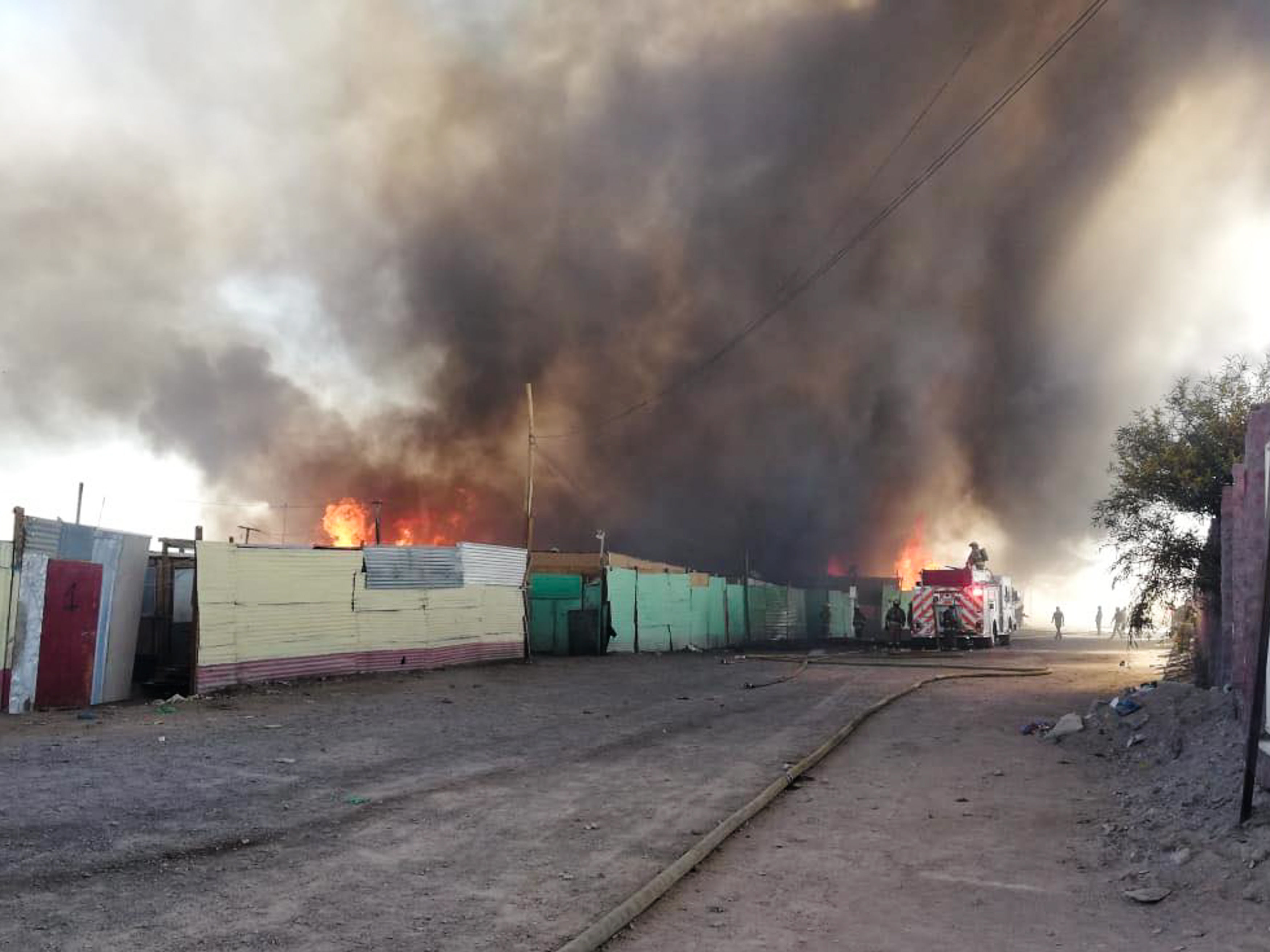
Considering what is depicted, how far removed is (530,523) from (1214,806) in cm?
2102

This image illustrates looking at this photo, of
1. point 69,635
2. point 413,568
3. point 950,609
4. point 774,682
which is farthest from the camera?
point 950,609

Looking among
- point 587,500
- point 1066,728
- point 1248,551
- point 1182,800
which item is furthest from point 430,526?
point 1182,800

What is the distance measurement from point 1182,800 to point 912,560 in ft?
140

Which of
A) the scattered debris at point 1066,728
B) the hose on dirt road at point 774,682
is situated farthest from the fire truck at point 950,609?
the scattered debris at point 1066,728

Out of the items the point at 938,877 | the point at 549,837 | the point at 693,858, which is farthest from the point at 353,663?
the point at 938,877

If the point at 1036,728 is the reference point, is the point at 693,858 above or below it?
below

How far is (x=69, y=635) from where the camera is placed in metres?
12.2

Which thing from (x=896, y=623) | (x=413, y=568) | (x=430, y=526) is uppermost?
(x=430, y=526)

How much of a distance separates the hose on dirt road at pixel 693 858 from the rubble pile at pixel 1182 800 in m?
2.34

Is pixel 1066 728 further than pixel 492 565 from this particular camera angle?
No

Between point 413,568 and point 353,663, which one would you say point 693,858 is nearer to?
point 353,663

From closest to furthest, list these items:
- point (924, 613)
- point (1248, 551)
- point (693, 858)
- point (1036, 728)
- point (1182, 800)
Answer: point (693, 858) → point (1182, 800) → point (1248, 551) → point (1036, 728) → point (924, 613)

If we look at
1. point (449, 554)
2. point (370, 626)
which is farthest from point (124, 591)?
point (449, 554)

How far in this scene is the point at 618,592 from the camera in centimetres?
2553
